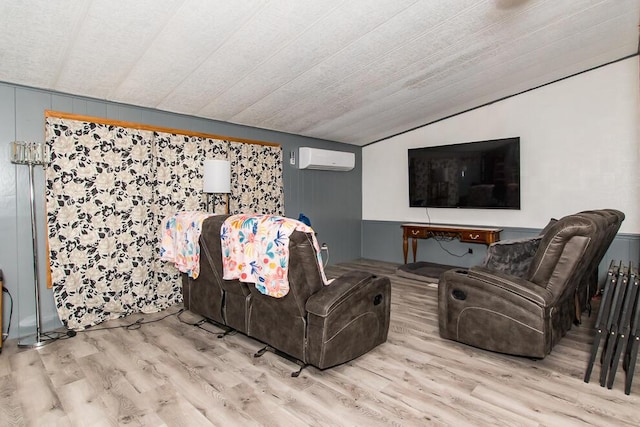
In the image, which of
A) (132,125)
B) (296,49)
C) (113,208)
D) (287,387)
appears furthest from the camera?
(132,125)

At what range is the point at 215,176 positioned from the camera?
3.72 meters

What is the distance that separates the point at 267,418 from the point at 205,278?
1.52m

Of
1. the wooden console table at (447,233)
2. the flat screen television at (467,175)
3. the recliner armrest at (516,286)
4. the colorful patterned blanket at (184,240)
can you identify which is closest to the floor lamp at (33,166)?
the colorful patterned blanket at (184,240)

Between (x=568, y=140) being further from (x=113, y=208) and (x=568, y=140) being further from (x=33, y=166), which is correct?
(x=33, y=166)

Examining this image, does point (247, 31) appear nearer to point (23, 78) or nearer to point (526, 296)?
point (23, 78)

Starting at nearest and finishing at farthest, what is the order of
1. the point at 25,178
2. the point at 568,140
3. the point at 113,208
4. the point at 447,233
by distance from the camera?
the point at 25,178 < the point at 113,208 < the point at 568,140 < the point at 447,233

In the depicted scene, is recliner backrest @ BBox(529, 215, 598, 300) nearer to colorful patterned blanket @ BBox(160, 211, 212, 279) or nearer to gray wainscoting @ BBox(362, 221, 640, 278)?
gray wainscoting @ BBox(362, 221, 640, 278)

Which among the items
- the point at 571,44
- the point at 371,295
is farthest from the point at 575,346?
the point at 571,44

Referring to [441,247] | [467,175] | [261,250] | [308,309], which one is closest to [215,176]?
[261,250]

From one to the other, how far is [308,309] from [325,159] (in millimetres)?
3477

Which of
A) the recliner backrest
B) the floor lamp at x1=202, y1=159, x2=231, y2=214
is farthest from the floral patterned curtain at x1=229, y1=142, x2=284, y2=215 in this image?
the recliner backrest

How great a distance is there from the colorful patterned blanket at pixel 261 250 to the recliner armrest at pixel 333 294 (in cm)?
10

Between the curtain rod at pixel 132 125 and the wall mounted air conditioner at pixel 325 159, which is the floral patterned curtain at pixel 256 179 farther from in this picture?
the wall mounted air conditioner at pixel 325 159

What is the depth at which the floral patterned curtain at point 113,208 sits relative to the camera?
3.08 metres
